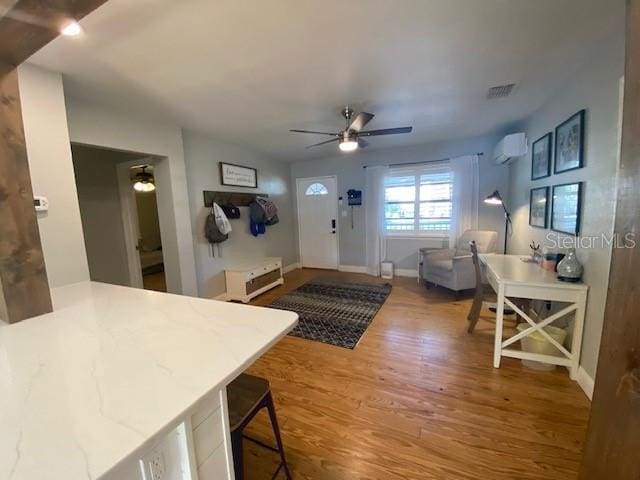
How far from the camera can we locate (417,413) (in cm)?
169

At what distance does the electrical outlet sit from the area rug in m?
2.02

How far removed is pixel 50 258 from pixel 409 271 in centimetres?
458

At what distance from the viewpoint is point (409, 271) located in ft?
15.5

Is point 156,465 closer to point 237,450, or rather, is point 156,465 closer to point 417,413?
point 237,450

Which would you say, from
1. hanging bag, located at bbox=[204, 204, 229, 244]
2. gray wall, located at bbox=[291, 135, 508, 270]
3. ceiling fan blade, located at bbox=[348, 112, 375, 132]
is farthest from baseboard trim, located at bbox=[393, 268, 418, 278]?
hanging bag, located at bbox=[204, 204, 229, 244]

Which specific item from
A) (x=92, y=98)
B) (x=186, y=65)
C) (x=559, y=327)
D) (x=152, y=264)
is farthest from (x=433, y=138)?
(x=152, y=264)

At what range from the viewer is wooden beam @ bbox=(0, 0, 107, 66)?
2.97 ft

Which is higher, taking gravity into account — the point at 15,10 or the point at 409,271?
the point at 15,10

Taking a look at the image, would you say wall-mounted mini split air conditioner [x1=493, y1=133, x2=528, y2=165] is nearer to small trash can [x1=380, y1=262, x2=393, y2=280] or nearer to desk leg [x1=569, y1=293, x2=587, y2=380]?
desk leg [x1=569, y1=293, x2=587, y2=380]

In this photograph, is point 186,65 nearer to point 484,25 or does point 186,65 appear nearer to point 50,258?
point 50,258

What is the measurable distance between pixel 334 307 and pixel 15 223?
9.50 feet

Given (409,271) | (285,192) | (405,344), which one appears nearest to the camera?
(405,344)

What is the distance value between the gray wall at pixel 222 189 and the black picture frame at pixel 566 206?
3.81 meters

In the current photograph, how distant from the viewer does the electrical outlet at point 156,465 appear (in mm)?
588
